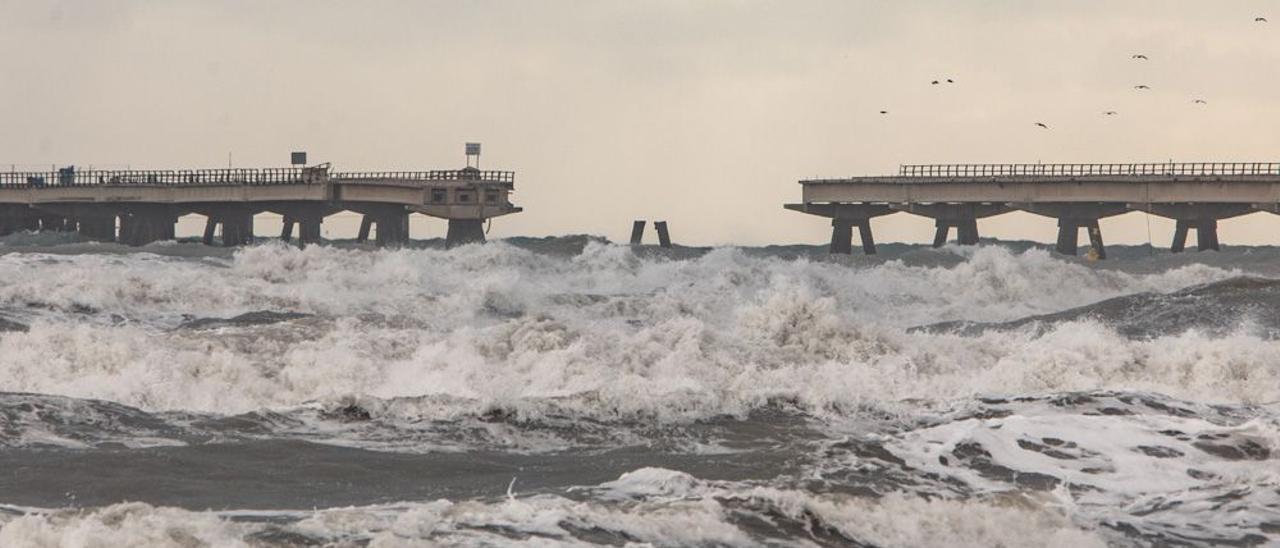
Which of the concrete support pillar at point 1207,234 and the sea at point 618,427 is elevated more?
the concrete support pillar at point 1207,234

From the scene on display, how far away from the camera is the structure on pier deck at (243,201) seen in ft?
315

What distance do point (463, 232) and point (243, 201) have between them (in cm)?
1669

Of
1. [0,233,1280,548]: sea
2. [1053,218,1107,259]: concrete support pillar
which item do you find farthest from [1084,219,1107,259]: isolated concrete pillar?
[0,233,1280,548]: sea

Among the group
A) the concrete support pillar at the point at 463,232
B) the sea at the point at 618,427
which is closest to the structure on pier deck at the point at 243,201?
the concrete support pillar at the point at 463,232

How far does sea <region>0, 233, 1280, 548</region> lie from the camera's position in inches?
784

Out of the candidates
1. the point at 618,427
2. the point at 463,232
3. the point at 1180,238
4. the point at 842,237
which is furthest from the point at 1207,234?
the point at 618,427

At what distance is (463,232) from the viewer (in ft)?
313

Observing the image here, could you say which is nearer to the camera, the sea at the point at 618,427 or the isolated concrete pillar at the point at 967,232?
the sea at the point at 618,427

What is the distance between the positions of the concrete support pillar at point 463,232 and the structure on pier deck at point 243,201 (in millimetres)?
48

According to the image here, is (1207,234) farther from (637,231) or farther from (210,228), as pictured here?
(210,228)

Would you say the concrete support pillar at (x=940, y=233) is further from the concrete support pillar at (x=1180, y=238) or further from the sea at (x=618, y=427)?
the sea at (x=618, y=427)

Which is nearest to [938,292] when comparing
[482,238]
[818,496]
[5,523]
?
[482,238]

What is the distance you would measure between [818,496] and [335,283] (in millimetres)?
35193

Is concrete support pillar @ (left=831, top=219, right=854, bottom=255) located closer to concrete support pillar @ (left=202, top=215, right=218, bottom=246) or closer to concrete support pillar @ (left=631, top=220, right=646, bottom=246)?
concrete support pillar @ (left=631, top=220, right=646, bottom=246)
